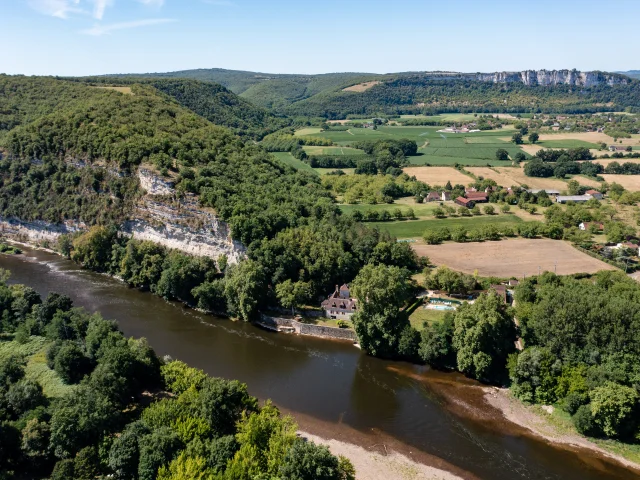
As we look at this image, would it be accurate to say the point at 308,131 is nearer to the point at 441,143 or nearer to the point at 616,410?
the point at 441,143

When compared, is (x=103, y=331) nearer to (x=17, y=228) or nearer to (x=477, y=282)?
(x=477, y=282)

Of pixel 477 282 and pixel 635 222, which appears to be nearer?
pixel 477 282

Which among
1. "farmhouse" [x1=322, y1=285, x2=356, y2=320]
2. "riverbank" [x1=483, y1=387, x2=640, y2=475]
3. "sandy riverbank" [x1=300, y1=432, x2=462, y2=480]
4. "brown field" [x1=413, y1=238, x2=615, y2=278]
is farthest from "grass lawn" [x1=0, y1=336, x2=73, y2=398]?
"brown field" [x1=413, y1=238, x2=615, y2=278]

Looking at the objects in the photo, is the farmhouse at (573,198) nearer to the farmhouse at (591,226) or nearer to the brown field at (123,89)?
the farmhouse at (591,226)

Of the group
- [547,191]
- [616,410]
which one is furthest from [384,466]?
[547,191]

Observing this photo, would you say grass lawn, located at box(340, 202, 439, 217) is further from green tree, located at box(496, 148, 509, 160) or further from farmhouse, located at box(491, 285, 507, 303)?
green tree, located at box(496, 148, 509, 160)

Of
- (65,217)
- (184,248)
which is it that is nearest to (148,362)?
(184,248)


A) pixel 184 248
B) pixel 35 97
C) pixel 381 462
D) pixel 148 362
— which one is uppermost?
pixel 35 97
